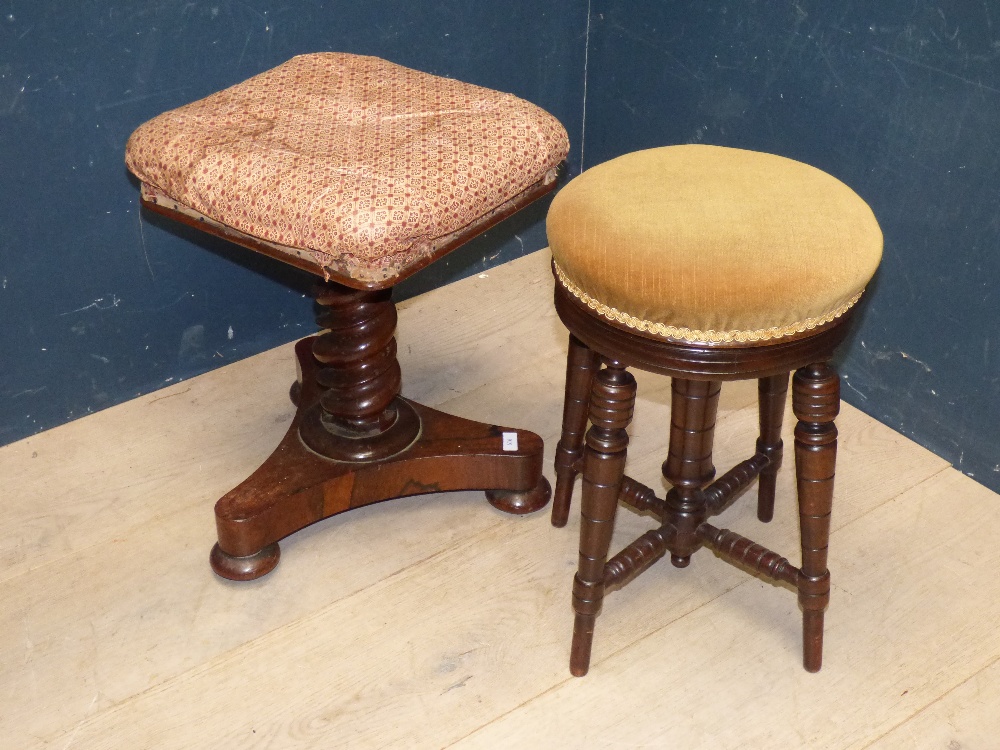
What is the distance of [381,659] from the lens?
1540mm

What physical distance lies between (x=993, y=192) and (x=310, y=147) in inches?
36.6

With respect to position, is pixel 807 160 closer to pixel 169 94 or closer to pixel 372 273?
pixel 372 273

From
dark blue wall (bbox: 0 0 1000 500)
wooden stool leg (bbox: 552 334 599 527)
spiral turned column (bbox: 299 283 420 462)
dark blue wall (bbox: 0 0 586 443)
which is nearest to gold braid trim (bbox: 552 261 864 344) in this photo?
wooden stool leg (bbox: 552 334 599 527)

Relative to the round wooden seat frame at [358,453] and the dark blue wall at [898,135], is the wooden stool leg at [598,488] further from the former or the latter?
the dark blue wall at [898,135]

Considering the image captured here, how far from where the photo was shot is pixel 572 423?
162 cm

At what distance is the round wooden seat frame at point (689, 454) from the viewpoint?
1.25m

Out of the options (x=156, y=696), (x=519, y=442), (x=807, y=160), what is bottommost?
(x=156, y=696)

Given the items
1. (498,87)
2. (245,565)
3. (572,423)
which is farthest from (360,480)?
(498,87)

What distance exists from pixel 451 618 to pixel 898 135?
939mm

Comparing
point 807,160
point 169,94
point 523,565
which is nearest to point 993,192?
point 807,160

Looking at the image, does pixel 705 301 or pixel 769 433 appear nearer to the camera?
pixel 705 301

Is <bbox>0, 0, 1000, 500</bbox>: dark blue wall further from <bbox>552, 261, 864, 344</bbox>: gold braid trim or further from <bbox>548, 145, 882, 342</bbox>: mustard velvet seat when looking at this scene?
<bbox>552, 261, 864, 344</bbox>: gold braid trim

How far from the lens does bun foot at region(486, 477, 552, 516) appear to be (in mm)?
1759

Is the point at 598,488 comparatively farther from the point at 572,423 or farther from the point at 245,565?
the point at 245,565
